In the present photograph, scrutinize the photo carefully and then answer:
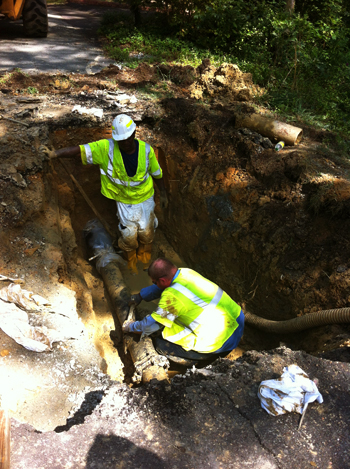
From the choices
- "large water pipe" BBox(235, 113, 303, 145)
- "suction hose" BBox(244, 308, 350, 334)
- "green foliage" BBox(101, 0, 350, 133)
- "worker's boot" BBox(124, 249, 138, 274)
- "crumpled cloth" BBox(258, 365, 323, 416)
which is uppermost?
"green foliage" BBox(101, 0, 350, 133)

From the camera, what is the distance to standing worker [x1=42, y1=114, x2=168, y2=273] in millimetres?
4266

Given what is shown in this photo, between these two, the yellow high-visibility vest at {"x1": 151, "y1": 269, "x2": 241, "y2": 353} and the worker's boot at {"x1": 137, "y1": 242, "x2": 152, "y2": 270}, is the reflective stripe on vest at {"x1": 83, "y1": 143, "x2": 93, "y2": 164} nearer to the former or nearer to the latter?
the worker's boot at {"x1": 137, "y1": 242, "x2": 152, "y2": 270}

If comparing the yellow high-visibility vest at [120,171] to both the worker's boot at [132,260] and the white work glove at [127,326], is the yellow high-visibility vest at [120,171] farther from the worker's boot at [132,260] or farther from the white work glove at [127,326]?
the white work glove at [127,326]

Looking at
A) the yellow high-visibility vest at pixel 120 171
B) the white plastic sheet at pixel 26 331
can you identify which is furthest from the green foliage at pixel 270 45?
the white plastic sheet at pixel 26 331

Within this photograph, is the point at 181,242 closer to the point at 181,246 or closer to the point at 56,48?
the point at 181,246

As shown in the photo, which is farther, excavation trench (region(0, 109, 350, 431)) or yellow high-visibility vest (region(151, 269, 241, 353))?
yellow high-visibility vest (region(151, 269, 241, 353))

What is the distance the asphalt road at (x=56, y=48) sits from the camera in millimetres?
7449

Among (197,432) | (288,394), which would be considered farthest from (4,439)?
(288,394)

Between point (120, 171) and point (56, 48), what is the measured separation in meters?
6.12

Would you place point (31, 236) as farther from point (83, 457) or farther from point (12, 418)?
point (83, 457)

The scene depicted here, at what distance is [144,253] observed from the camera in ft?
18.1

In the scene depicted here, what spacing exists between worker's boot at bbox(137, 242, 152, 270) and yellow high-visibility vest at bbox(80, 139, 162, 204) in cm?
89

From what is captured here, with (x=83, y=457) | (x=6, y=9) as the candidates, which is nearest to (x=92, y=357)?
(x=83, y=457)

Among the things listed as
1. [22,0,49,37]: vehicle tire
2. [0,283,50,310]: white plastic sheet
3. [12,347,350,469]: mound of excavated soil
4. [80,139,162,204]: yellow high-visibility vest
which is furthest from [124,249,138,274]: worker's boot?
[22,0,49,37]: vehicle tire
